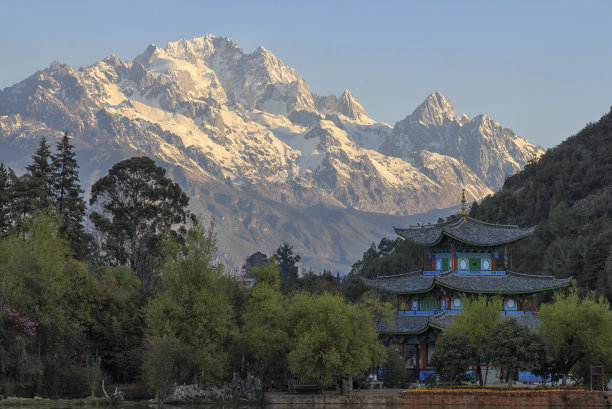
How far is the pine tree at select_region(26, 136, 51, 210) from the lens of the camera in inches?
3248

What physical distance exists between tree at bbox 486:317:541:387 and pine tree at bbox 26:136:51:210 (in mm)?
40785

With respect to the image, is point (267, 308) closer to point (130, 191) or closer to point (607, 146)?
point (130, 191)

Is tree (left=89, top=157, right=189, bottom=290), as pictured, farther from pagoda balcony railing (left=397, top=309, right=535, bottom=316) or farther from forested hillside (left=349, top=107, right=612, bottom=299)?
forested hillside (left=349, top=107, right=612, bottom=299)

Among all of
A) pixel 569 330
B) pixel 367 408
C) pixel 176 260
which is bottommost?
pixel 367 408

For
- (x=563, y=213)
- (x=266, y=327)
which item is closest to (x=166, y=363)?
(x=266, y=327)

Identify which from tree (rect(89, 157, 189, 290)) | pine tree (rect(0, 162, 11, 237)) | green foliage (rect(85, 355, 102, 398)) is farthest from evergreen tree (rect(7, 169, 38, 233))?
green foliage (rect(85, 355, 102, 398))

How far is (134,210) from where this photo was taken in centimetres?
9881

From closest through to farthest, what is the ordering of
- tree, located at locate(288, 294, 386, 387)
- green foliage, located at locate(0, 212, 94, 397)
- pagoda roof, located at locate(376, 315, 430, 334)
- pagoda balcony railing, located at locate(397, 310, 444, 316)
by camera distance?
tree, located at locate(288, 294, 386, 387) → green foliage, located at locate(0, 212, 94, 397) → pagoda roof, located at locate(376, 315, 430, 334) → pagoda balcony railing, located at locate(397, 310, 444, 316)

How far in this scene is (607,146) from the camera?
14850cm

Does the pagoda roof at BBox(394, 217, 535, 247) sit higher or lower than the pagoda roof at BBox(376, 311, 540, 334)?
higher

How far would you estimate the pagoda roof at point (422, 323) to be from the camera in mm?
69188

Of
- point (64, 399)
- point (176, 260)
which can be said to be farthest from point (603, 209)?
point (64, 399)

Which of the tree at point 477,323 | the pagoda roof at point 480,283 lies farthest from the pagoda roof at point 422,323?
the tree at point 477,323

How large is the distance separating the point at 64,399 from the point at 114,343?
6.85 meters
